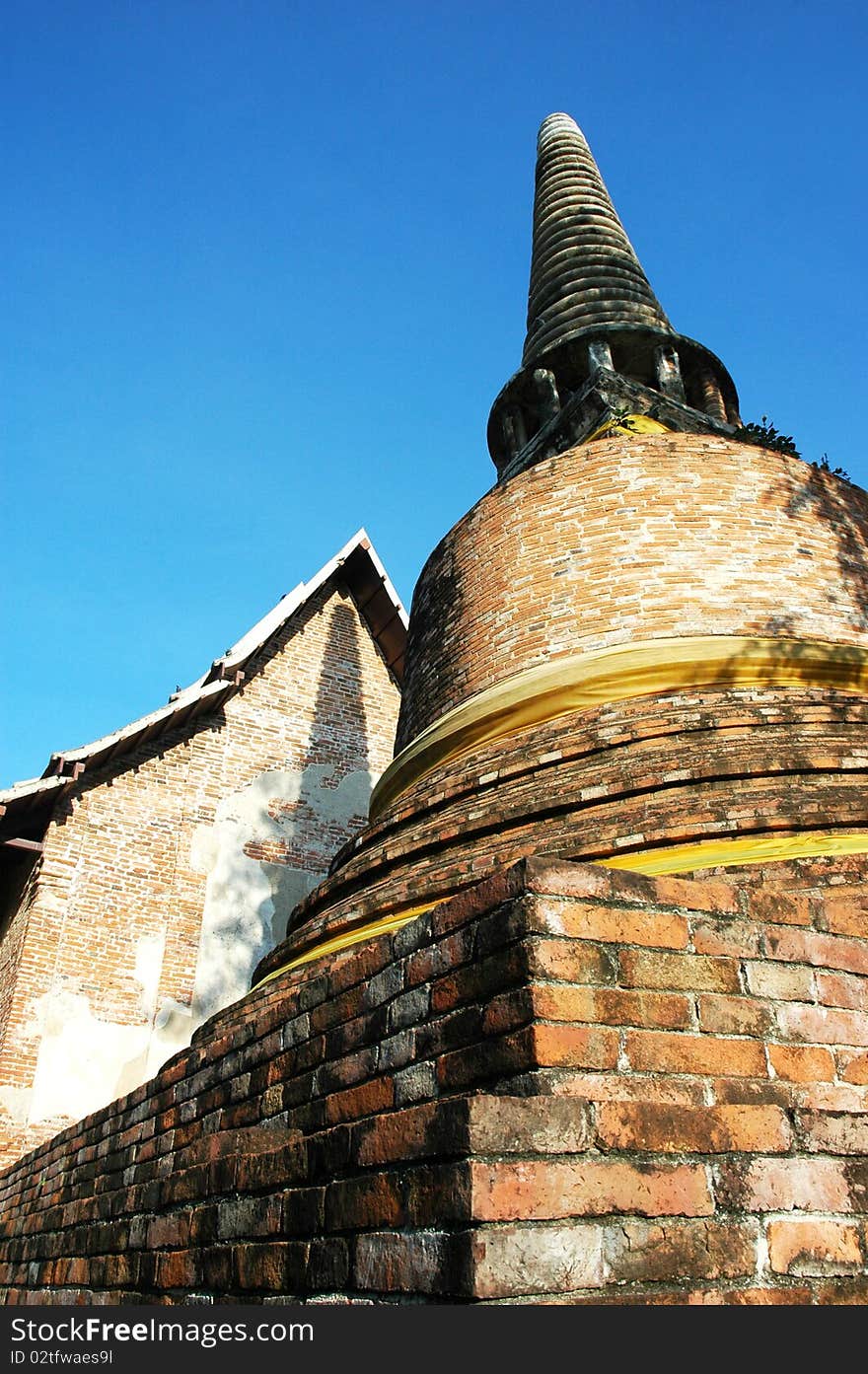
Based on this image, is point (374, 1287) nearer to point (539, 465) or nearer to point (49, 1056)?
point (539, 465)

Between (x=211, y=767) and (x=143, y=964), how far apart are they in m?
2.31

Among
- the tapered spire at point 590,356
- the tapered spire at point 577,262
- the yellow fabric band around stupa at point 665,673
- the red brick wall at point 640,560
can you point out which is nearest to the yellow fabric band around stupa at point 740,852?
the yellow fabric band around stupa at point 665,673

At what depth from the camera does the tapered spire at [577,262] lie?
9969mm

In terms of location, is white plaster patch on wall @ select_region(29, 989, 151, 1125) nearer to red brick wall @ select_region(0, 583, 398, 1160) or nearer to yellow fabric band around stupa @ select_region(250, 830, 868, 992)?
red brick wall @ select_region(0, 583, 398, 1160)

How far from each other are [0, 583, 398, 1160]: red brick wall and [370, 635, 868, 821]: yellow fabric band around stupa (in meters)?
5.84

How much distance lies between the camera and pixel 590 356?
9344mm

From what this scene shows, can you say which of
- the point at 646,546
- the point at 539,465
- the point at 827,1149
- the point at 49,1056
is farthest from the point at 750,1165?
the point at 49,1056

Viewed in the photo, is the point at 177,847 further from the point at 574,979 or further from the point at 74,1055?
the point at 574,979

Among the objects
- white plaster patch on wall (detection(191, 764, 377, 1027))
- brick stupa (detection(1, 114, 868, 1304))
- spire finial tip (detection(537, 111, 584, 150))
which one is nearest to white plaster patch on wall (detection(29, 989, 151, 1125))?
white plaster patch on wall (detection(191, 764, 377, 1027))

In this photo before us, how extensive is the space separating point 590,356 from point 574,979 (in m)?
8.33

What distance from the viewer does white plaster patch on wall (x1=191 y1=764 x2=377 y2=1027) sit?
10.0 metres

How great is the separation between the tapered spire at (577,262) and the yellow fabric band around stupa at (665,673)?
5880 mm

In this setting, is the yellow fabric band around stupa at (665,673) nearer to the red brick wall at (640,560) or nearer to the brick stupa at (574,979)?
the brick stupa at (574,979)

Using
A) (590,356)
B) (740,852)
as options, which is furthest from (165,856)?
(740,852)
